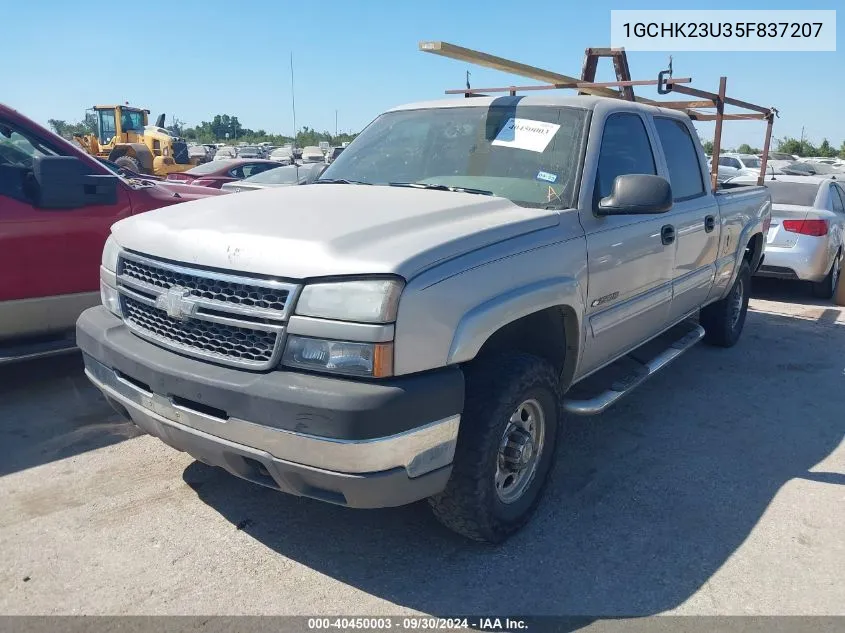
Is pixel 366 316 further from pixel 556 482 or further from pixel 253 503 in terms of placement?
pixel 556 482

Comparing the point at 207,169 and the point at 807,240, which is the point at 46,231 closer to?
the point at 807,240

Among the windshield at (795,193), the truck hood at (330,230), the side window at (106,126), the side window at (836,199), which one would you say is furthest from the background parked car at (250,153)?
the truck hood at (330,230)

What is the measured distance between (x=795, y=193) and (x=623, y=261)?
6839mm

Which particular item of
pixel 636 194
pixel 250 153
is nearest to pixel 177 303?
pixel 636 194

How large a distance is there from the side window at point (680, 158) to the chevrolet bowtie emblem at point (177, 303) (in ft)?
10.7

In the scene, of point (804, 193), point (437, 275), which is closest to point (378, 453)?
point (437, 275)

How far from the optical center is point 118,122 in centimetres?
2589

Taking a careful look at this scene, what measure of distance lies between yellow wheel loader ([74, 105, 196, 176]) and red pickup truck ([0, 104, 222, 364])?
16.5 m

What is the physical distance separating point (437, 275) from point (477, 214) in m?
0.68

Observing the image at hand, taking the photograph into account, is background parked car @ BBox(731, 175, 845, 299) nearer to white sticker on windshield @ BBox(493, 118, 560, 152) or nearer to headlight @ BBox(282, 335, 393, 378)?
white sticker on windshield @ BBox(493, 118, 560, 152)

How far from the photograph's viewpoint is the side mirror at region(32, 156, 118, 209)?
4547 mm

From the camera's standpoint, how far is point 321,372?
254cm

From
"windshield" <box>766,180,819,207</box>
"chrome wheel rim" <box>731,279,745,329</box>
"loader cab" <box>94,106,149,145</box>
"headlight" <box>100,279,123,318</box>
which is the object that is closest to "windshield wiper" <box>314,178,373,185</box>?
"headlight" <box>100,279,123,318</box>

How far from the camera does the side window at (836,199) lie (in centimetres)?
923
